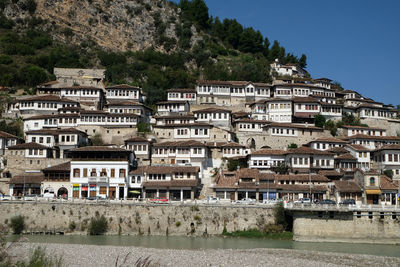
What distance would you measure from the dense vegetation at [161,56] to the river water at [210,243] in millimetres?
43632

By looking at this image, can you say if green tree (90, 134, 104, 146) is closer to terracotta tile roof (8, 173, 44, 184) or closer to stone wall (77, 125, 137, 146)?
stone wall (77, 125, 137, 146)

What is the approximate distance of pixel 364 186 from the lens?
5116 centimetres

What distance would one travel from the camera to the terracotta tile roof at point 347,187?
168 ft

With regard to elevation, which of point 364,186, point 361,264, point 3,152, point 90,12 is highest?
point 90,12

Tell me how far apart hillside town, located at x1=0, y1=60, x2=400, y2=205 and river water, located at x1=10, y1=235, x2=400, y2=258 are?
8509 mm

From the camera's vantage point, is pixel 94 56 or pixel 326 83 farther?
pixel 94 56

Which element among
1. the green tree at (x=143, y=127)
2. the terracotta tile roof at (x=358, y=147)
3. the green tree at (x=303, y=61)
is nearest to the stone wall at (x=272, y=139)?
the terracotta tile roof at (x=358, y=147)

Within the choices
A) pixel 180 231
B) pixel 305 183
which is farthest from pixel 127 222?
pixel 305 183

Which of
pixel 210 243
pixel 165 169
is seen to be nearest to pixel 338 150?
pixel 165 169

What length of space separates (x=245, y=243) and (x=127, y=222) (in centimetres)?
1268

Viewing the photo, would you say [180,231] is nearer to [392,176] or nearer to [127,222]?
[127,222]

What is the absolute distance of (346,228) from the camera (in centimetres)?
4353

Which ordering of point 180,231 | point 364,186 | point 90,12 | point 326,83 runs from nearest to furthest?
point 180,231 < point 364,186 < point 326,83 < point 90,12

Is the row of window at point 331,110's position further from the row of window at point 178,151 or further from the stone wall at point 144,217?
the stone wall at point 144,217
